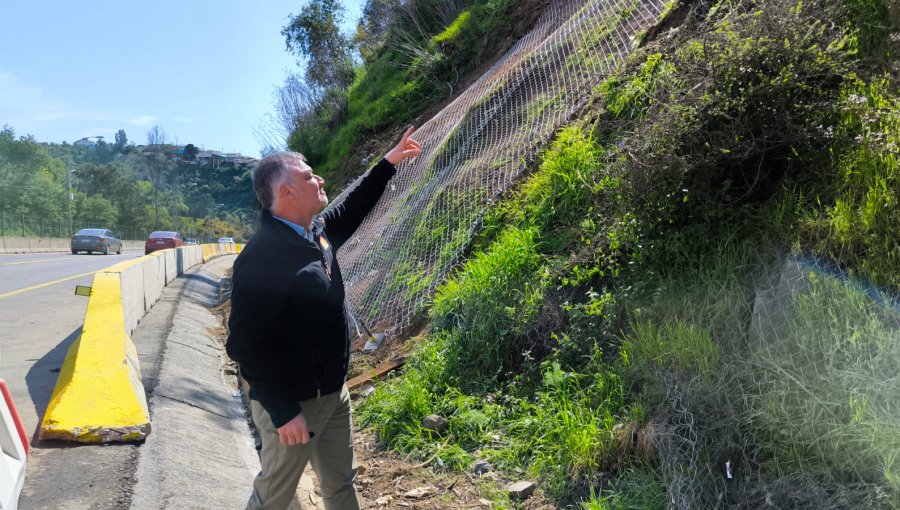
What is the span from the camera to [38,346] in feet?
26.8

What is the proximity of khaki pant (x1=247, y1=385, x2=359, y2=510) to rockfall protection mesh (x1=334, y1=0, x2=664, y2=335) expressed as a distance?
333 cm

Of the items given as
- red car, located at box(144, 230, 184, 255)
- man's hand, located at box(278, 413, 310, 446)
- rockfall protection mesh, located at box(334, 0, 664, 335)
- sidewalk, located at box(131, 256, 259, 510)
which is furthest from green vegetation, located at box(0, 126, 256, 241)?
man's hand, located at box(278, 413, 310, 446)

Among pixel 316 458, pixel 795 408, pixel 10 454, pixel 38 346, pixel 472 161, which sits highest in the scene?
pixel 38 346

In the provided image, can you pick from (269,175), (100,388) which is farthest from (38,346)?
(269,175)

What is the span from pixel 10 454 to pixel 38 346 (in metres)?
6.54

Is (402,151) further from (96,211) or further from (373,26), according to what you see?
(96,211)

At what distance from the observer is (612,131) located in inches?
246

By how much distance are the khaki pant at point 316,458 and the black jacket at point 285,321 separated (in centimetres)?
12

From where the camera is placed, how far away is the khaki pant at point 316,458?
284cm

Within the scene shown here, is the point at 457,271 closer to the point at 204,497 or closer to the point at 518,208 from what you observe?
the point at 518,208

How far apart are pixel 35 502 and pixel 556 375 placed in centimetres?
294

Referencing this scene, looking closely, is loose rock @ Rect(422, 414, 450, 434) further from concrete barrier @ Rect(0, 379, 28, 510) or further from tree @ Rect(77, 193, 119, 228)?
tree @ Rect(77, 193, 119, 228)

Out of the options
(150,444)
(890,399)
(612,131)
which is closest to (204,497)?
(150,444)

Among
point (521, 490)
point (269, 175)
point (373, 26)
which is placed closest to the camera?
point (269, 175)
